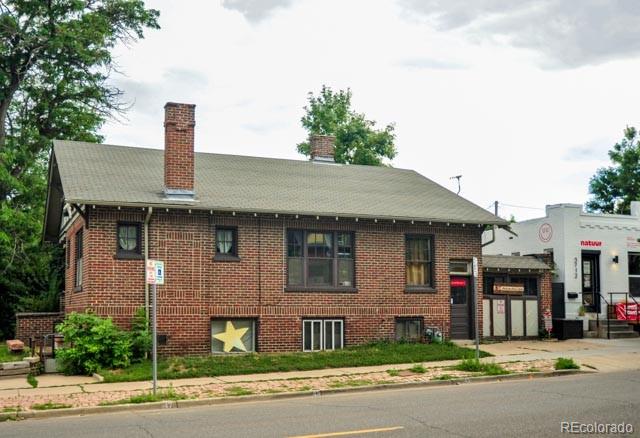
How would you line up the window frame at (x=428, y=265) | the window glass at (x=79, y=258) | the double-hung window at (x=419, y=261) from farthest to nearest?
the double-hung window at (x=419, y=261), the window frame at (x=428, y=265), the window glass at (x=79, y=258)

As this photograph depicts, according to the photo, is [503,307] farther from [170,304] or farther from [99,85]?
[99,85]

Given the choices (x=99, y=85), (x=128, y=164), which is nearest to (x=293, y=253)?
(x=128, y=164)

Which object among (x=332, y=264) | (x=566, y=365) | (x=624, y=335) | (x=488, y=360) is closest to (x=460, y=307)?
(x=488, y=360)

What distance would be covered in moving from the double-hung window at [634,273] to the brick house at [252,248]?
27.6 ft

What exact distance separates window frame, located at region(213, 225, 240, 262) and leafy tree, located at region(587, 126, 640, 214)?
32949mm

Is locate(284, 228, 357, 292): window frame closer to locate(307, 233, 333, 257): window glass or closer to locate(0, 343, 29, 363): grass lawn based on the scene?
locate(307, 233, 333, 257): window glass

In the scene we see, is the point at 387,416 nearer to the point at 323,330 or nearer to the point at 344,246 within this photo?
the point at 323,330

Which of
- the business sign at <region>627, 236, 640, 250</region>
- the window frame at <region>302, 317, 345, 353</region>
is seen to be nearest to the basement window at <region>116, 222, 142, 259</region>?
the window frame at <region>302, 317, 345, 353</region>

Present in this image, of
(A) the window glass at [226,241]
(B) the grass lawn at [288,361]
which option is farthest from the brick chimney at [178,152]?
(B) the grass lawn at [288,361]

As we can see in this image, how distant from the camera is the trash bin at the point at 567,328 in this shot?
25594mm

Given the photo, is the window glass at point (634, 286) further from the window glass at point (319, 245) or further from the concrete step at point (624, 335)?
the window glass at point (319, 245)

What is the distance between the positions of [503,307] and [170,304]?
36.1 feet

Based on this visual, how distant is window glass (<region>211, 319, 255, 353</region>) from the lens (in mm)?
20594

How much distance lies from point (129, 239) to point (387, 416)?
10430 millimetres
